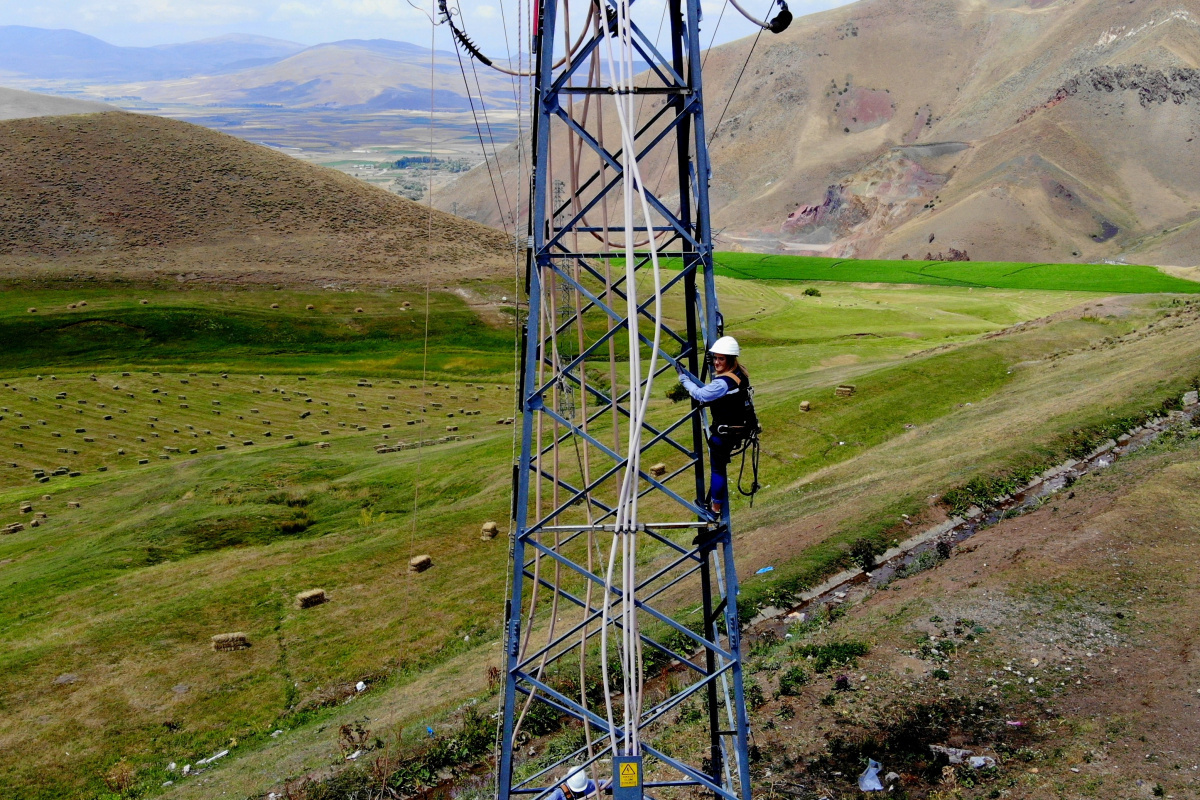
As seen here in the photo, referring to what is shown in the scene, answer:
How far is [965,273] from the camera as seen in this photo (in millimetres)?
113500

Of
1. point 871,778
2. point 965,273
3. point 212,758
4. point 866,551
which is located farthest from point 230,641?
point 965,273

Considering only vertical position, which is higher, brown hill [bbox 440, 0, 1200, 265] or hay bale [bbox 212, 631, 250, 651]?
brown hill [bbox 440, 0, 1200, 265]

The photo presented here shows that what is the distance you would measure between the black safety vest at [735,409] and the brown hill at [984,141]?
414ft

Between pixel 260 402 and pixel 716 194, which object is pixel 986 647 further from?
pixel 716 194

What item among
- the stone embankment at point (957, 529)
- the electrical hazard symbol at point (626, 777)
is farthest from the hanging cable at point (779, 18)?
the stone embankment at point (957, 529)

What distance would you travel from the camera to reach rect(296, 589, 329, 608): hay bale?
27.6 m

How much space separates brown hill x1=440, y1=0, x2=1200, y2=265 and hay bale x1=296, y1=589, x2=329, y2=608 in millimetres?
116653

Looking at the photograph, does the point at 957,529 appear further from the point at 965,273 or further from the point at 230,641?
the point at 965,273

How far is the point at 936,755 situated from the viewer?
13.2 meters

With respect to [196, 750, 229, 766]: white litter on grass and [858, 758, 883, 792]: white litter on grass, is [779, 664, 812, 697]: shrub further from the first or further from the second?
[196, 750, 229, 766]: white litter on grass

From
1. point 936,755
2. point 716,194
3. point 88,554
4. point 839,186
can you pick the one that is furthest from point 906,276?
point 936,755

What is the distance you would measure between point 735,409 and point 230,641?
20157 mm

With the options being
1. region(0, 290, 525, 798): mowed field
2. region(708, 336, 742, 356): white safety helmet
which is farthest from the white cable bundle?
region(0, 290, 525, 798): mowed field

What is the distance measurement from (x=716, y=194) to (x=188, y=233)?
10329cm
